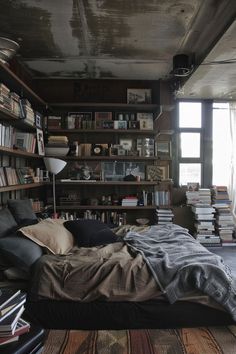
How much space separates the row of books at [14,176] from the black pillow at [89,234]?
0.76m

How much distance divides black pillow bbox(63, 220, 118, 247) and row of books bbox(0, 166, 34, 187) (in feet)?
2.48

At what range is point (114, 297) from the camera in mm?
2018

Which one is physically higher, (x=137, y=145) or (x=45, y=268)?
(x=137, y=145)

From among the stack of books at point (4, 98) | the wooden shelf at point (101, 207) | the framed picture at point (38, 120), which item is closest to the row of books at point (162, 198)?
the wooden shelf at point (101, 207)

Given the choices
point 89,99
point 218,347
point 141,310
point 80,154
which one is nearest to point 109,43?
point 89,99

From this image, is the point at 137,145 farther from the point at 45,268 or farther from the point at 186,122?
the point at 45,268

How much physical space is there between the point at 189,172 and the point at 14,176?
2.88m

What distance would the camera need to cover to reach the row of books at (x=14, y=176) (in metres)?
2.96

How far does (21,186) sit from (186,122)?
9.56 ft

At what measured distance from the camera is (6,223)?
253 centimetres

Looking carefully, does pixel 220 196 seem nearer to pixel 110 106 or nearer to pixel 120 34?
pixel 110 106

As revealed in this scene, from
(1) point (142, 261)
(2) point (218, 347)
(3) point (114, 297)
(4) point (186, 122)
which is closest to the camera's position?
(2) point (218, 347)

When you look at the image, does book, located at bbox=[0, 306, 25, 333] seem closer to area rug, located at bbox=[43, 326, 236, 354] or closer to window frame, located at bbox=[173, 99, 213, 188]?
area rug, located at bbox=[43, 326, 236, 354]

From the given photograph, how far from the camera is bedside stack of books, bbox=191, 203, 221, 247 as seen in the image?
14.8 feet
